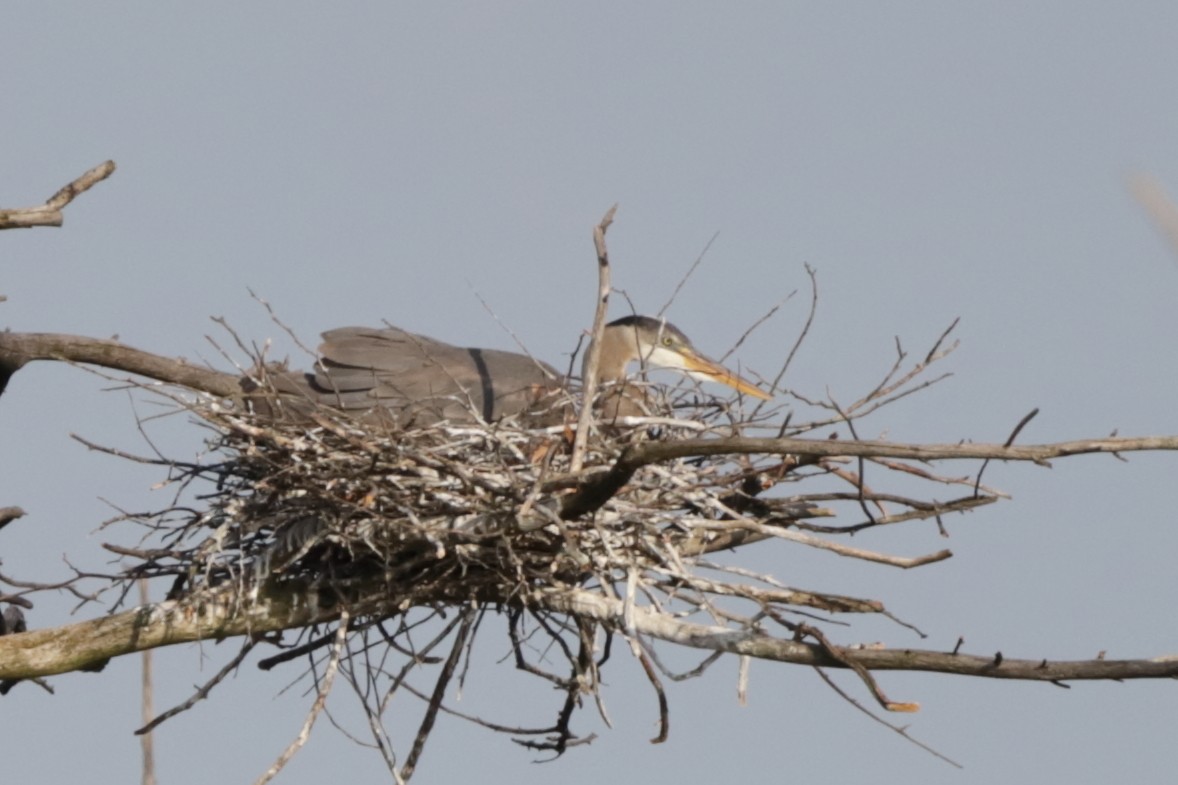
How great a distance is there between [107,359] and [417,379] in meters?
1.15

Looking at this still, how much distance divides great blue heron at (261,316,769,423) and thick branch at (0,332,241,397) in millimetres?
254

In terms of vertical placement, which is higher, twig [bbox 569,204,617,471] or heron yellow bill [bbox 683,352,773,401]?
heron yellow bill [bbox 683,352,773,401]

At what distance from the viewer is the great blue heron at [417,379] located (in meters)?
5.50

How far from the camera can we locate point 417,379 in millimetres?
5762

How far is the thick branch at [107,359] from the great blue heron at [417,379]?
10.0 inches

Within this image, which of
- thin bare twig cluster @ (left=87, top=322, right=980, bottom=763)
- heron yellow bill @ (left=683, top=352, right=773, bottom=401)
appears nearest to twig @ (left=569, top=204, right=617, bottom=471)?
thin bare twig cluster @ (left=87, top=322, right=980, bottom=763)

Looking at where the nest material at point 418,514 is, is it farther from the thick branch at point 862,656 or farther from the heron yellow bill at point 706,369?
the heron yellow bill at point 706,369

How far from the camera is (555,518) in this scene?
170 inches

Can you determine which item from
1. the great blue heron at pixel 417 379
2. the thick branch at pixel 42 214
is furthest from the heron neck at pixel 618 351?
the thick branch at pixel 42 214

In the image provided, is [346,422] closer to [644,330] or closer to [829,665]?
[829,665]

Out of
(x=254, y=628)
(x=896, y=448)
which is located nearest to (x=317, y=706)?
(x=254, y=628)

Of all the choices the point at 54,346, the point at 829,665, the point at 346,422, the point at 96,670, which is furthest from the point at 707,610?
the point at 54,346

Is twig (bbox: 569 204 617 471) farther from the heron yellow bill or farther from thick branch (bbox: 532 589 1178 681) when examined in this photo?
the heron yellow bill

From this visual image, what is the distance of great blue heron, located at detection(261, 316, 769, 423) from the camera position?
18.0 ft
